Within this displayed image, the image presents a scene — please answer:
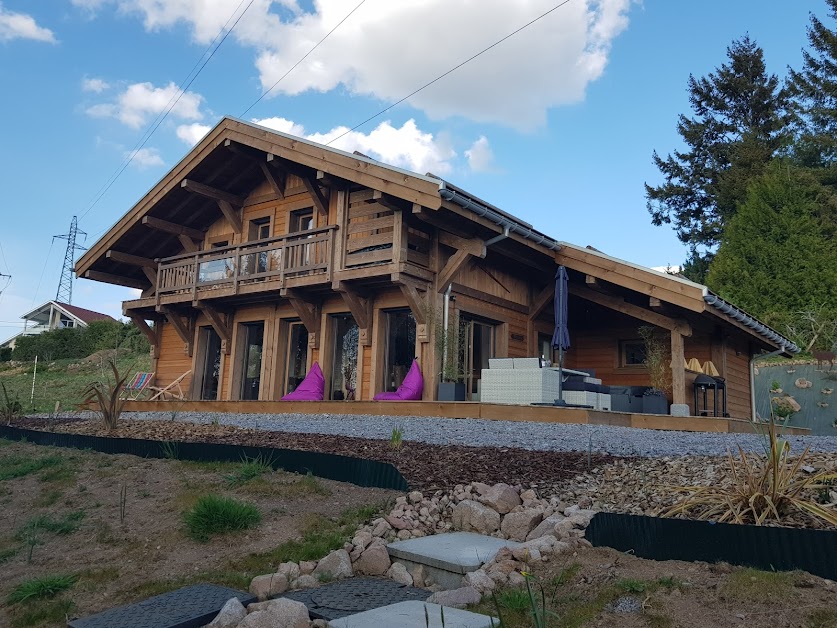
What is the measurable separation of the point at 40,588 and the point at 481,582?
219cm

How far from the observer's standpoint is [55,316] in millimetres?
54062

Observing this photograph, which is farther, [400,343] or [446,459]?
[400,343]

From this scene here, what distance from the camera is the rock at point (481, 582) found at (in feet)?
10.1

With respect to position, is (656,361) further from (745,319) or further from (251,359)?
(251,359)

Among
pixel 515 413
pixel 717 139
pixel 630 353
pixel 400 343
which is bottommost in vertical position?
pixel 515 413

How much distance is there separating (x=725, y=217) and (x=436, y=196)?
2167 centimetres

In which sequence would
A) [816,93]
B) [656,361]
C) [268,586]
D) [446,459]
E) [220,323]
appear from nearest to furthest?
1. [268,586]
2. [446,459]
3. [656,361]
4. [220,323]
5. [816,93]

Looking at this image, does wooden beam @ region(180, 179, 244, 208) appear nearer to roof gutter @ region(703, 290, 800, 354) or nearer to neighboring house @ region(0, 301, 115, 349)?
roof gutter @ region(703, 290, 800, 354)

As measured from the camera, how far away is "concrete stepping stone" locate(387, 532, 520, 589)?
11.2 ft

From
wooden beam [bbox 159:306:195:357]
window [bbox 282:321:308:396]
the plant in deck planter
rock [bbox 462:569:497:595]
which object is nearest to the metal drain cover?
rock [bbox 462:569:497:595]

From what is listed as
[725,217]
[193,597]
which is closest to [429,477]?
[193,597]

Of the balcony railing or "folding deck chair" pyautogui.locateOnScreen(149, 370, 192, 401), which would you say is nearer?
the balcony railing

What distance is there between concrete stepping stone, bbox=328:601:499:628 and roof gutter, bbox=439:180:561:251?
289 inches

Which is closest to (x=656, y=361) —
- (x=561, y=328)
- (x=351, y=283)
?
(x=561, y=328)
